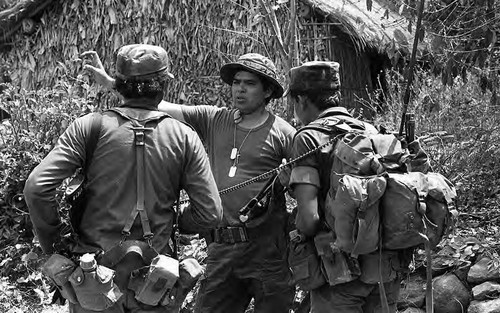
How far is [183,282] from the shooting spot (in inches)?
157

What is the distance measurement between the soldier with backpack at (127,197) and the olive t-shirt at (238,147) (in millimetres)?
947

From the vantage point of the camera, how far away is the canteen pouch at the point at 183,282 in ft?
13.1

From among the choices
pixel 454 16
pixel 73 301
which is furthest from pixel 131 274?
pixel 454 16

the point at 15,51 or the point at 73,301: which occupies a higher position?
the point at 15,51

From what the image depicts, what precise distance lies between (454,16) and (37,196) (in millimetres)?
4307

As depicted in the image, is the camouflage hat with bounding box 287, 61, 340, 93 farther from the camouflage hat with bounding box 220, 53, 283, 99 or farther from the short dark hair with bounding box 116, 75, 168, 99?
the short dark hair with bounding box 116, 75, 168, 99

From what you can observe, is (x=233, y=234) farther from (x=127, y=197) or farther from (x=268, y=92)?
(x=127, y=197)

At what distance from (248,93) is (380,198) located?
148 cm

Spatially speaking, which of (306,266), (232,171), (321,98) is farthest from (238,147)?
(306,266)

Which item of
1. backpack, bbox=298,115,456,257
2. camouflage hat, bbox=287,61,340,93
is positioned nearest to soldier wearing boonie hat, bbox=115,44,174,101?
camouflage hat, bbox=287,61,340,93

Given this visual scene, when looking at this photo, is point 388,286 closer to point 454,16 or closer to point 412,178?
point 412,178

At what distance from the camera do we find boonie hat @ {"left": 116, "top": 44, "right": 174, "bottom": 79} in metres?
4.05

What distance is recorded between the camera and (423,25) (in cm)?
620

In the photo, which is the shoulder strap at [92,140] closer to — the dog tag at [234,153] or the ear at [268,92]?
the dog tag at [234,153]
